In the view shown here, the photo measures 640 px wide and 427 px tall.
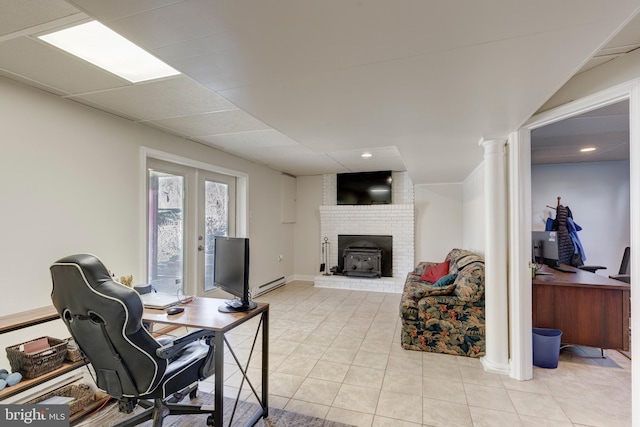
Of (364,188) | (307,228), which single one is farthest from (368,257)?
(307,228)

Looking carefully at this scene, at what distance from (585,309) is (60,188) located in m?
4.86

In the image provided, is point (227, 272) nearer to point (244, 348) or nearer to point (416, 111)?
point (244, 348)

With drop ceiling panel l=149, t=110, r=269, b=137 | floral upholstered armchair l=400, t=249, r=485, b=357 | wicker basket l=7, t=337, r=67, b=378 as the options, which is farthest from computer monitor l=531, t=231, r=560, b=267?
wicker basket l=7, t=337, r=67, b=378

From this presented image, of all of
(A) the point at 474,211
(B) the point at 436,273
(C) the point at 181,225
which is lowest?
(B) the point at 436,273

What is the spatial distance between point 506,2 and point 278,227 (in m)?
5.44

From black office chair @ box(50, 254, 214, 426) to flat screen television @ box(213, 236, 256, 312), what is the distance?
416 mm

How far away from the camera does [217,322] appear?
1.74 metres

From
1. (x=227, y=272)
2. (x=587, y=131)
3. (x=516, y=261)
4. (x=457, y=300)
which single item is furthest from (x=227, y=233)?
(x=587, y=131)

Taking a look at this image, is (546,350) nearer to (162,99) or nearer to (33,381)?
(33,381)

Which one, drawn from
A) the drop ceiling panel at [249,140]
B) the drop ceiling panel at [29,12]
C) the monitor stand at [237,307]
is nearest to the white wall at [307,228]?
the drop ceiling panel at [249,140]

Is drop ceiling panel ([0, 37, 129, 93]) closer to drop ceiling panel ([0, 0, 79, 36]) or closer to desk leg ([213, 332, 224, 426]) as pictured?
drop ceiling panel ([0, 0, 79, 36])

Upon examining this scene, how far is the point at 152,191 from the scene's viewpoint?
3404 mm

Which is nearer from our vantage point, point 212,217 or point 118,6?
point 118,6

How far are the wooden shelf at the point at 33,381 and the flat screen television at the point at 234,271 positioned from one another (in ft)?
3.56
